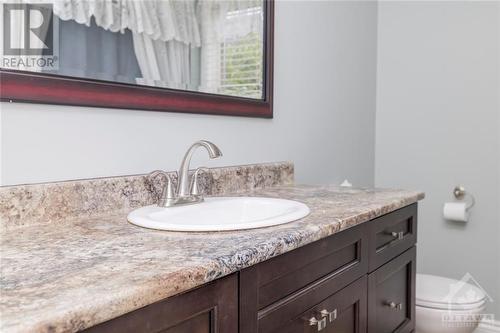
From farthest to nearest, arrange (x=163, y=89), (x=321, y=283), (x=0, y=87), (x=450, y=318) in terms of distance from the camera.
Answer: (x=450, y=318)
(x=163, y=89)
(x=321, y=283)
(x=0, y=87)

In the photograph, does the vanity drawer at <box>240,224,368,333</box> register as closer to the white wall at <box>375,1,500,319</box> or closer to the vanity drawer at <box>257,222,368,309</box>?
the vanity drawer at <box>257,222,368,309</box>

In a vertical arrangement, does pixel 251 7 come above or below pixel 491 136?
above

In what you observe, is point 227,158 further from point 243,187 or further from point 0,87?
point 0,87

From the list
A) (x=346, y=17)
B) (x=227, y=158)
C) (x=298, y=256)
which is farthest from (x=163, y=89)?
(x=346, y=17)

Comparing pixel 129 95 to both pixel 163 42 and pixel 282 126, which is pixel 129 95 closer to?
pixel 163 42

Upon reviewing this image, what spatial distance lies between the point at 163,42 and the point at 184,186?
1.46 ft

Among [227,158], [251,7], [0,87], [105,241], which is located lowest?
[105,241]

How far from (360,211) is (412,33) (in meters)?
1.88

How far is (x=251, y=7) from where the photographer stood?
65.9 inches

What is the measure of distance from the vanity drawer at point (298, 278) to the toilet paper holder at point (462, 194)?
4.85 feet

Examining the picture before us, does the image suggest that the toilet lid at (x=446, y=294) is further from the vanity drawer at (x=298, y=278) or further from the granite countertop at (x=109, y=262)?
the granite countertop at (x=109, y=262)

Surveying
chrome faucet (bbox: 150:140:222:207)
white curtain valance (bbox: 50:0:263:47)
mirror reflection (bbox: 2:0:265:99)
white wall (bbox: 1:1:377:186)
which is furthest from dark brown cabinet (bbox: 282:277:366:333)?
white curtain valance (bbox: 50:0:263:47)

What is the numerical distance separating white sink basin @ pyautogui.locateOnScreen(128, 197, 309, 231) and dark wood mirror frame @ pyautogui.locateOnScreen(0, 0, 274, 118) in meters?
0.30

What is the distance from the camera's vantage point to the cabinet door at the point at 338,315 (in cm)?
97
